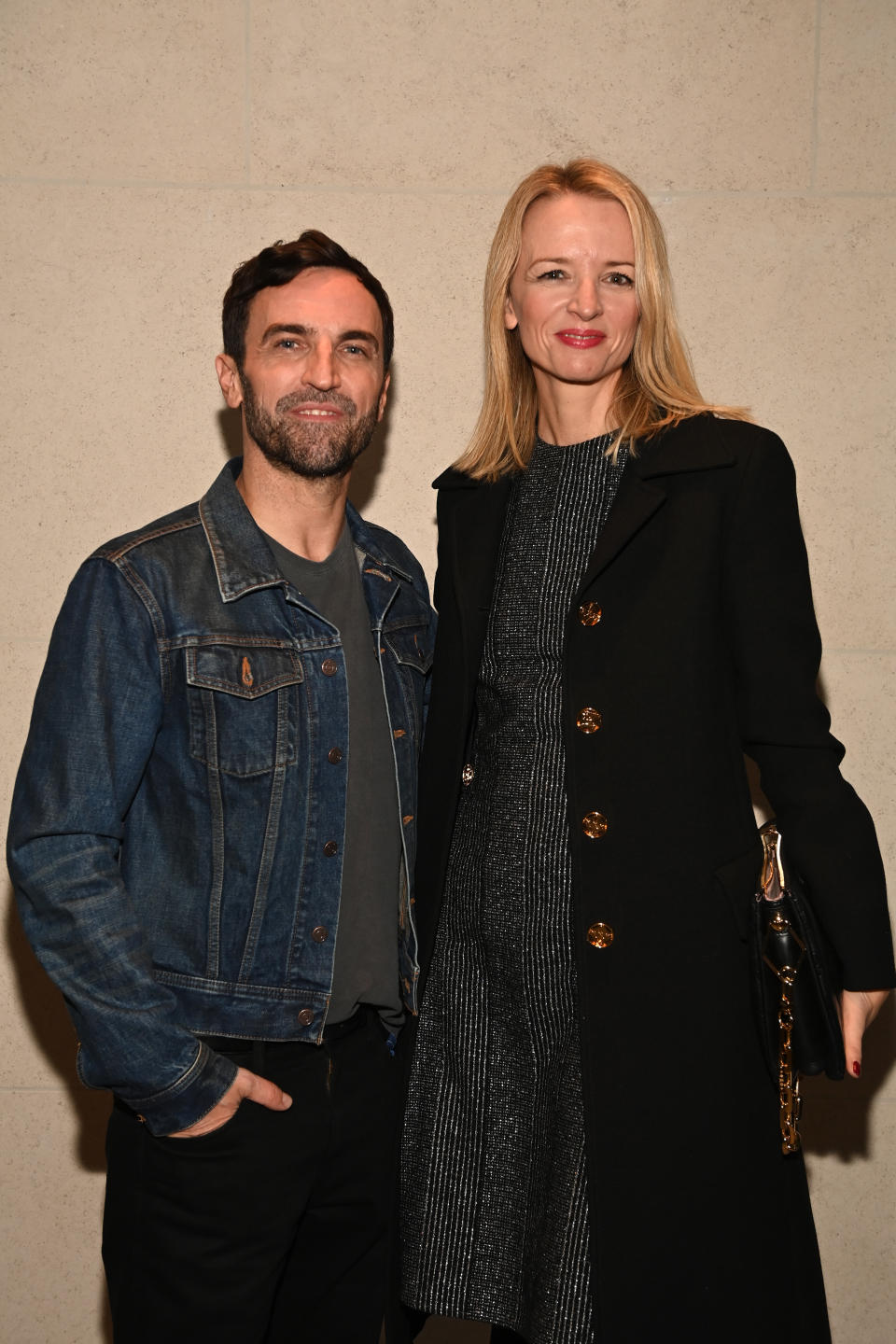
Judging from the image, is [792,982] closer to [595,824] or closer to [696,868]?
[696,868]

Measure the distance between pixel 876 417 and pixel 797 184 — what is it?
1.85ft

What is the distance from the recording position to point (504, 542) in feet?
7.42

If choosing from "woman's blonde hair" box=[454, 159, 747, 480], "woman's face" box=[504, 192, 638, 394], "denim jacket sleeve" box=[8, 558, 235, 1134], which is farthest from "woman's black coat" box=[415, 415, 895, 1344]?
"denim jacket sleeve" box=[8, 558, 235, 1134]

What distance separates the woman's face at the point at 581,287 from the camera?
7.11 feet

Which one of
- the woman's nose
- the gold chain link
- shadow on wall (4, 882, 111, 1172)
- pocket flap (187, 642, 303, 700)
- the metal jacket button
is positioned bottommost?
shadow on wall (4, 882, 111, 1172)

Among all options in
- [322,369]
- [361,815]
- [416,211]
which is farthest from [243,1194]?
[416,211]

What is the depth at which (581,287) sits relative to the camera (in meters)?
2.16

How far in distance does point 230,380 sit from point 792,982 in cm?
144

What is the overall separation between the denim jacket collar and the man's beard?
0.10 metres

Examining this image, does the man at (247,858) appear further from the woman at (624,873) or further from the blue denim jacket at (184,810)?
the woman at (624,873)

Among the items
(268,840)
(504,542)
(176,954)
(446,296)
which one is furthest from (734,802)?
(446,296)

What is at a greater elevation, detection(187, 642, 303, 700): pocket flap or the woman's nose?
the woman's nose

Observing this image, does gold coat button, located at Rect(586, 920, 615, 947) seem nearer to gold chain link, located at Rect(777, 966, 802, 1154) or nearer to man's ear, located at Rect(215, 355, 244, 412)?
gold chain link, located at Rect(777, 966, 802, 1154)

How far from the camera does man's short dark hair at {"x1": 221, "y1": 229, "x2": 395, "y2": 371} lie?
2.21 meters
